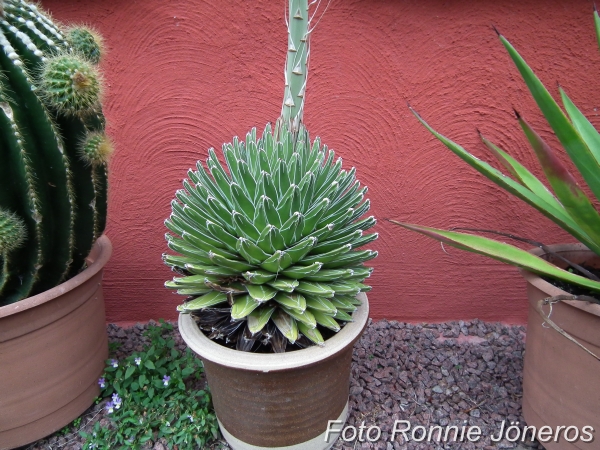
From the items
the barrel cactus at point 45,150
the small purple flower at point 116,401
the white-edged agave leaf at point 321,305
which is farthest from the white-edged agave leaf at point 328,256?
the small purple flower at point 116,401

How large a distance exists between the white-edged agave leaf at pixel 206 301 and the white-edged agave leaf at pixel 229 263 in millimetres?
109

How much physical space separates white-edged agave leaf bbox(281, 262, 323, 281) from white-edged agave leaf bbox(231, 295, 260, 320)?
114 millimetres

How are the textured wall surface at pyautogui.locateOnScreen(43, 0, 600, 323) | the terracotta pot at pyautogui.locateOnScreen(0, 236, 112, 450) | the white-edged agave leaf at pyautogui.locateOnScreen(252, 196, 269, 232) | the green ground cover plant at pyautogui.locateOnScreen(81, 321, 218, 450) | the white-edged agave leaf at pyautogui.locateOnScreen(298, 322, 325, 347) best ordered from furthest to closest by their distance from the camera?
the textured wall surface at pyautogui.locateOnScreen(43, 0, 600, 323)
the green ground cover plant at pyautogui.locateOnScreen(81, 321, 218, 450)
the terracotta pot at pyautogui.locateOnScreen(0, 236, 112, 450)
the white-edged agave leaf at pyautogui.locateOnScreen(298, 322, 325, 347)
the white-edged agave leaf at pyautogui.locateOnScreen(252, 196, 269, 232)

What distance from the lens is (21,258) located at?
55.0 inches

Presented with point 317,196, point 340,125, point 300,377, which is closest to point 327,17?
point 340,125

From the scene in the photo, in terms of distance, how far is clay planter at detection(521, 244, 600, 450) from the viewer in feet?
4.05

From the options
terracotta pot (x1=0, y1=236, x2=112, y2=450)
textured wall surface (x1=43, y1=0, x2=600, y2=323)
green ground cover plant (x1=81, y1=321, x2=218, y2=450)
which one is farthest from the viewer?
textured wall surface (x1=43, y1=0, x2=600, y2=323)

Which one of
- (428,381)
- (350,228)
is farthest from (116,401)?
(428,381)

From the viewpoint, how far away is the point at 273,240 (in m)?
1.18

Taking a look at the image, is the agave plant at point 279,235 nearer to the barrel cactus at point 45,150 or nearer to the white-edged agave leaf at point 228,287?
the white-edged agave leaf at point 228,287

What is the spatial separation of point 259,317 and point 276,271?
14 cm

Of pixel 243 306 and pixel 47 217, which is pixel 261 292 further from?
pixel 47 217

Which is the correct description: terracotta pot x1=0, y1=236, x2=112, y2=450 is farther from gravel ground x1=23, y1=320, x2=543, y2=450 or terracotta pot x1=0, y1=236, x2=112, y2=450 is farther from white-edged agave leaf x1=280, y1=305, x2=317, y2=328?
white-edged agave leaf x1=280, y1=305, x2=317, y2=328

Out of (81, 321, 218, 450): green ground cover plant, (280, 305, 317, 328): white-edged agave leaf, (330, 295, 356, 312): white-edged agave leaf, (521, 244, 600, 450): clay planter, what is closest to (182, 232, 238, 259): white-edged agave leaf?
(280, 305, 317, 328): white-edged agave leaf
